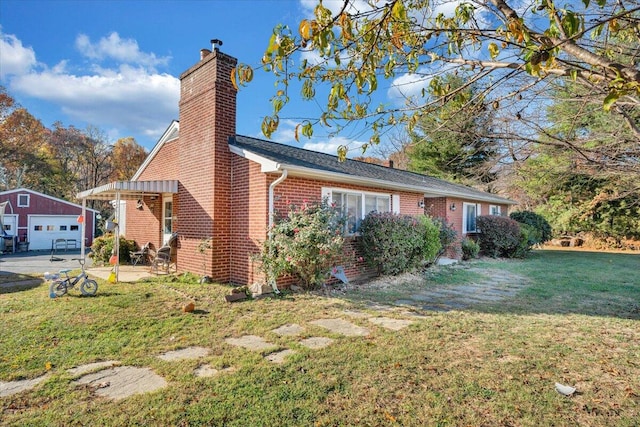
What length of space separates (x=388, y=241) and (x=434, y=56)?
19.2 feet

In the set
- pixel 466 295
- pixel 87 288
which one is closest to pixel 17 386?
pixel 87 288

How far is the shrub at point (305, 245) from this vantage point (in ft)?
23.0

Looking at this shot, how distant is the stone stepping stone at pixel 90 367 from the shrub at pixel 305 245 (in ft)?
12.0

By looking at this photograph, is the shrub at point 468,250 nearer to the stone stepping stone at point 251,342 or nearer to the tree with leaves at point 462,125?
the tree with leaves at point 462,125

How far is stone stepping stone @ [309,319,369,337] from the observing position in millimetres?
4840

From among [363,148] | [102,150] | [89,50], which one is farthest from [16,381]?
[102,150]

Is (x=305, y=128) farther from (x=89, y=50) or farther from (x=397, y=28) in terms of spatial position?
(x=89, y=50)

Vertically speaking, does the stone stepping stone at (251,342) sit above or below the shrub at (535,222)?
below

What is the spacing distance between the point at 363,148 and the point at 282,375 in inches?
104

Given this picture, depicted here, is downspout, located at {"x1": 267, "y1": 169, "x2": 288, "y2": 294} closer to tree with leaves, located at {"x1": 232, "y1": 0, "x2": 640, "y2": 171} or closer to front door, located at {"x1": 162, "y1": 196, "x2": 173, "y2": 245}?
tree with leaves, located at {"x1": 232, "y1": 0, "x2": 640, "y2": 171}

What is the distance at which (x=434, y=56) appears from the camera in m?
3.82

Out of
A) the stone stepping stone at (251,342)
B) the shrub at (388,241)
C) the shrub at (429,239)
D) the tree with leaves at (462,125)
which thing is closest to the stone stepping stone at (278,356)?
the stone stepping stone at (251,342)

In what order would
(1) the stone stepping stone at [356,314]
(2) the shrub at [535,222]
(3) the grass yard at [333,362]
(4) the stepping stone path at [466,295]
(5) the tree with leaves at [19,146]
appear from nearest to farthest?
1. (3) the grass yard at [333,362]
2. (1) the stone stepping stone at [356,314]
3. (4) the stepping stone path at [466,295]
4. (2) the shrub at [535,222]
5. (5) the tree with leaves at [19,146]

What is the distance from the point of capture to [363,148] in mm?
4074
